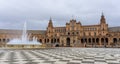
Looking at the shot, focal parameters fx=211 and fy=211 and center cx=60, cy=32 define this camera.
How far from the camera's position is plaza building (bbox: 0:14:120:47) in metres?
90.3

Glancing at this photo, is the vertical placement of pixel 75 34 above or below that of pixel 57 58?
above

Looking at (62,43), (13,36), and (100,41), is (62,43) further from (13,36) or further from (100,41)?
(13,36)

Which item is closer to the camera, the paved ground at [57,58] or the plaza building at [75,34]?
the paved ground at [57,58]

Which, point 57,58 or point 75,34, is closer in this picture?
point 57,58

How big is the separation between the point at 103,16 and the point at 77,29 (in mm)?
14806

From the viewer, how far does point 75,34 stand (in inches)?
3789

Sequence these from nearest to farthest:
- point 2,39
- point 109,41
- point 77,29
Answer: point 109,41, point 77,29, point 2,39

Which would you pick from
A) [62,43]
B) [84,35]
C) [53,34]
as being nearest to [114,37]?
[84,35]

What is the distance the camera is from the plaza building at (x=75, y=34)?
9029cm

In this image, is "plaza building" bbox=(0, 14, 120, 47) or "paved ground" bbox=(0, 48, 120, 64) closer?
"paved ground" bbox=(0, 48, 120, 64)

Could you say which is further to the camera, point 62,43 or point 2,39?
point 2,39

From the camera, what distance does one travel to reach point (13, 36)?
108 metres

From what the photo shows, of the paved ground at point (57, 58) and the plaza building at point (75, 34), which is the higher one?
the plaza building at point (75, 34)

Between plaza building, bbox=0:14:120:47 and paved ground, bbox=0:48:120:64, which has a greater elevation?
plaza building, bbox=0:14:120:47
